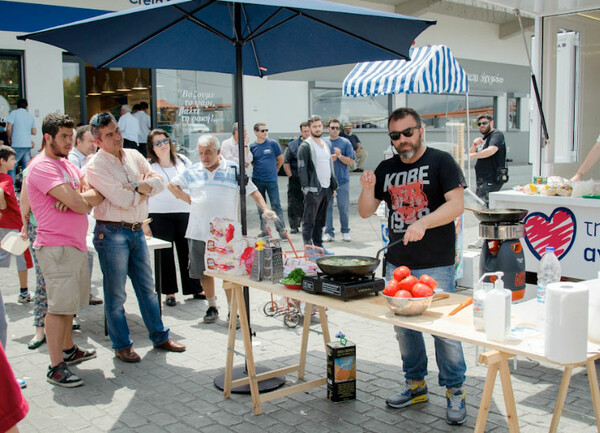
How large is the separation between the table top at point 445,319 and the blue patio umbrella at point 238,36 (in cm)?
137

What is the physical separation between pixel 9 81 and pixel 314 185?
750 cm

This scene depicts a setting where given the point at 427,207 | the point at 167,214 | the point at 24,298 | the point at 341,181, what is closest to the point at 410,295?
the point at 427,207

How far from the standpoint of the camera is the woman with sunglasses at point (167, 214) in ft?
22.6

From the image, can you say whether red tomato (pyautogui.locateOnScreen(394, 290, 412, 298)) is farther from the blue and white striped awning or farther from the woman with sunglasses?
the blue and white striped awning

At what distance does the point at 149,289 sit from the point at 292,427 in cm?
199

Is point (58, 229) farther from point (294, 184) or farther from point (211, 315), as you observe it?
point (294, 184)

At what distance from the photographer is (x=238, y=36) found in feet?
15.3

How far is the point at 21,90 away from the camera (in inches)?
520

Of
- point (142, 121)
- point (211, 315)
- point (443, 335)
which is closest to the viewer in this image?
point (443, 335)

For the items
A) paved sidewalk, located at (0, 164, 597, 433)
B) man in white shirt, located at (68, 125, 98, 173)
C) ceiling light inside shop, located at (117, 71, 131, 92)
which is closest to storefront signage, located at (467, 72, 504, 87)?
ceiling light inside shop, located at (117, 71, 131, 92)

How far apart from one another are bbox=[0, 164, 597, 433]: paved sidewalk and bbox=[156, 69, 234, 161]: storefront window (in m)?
9.56

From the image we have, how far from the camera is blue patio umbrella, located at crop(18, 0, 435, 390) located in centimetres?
431

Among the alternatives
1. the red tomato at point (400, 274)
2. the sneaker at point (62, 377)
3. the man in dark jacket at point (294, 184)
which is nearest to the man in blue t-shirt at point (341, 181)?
the man in dark jacket at point (294, 184)

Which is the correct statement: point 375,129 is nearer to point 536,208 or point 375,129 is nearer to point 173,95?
point 173,95
